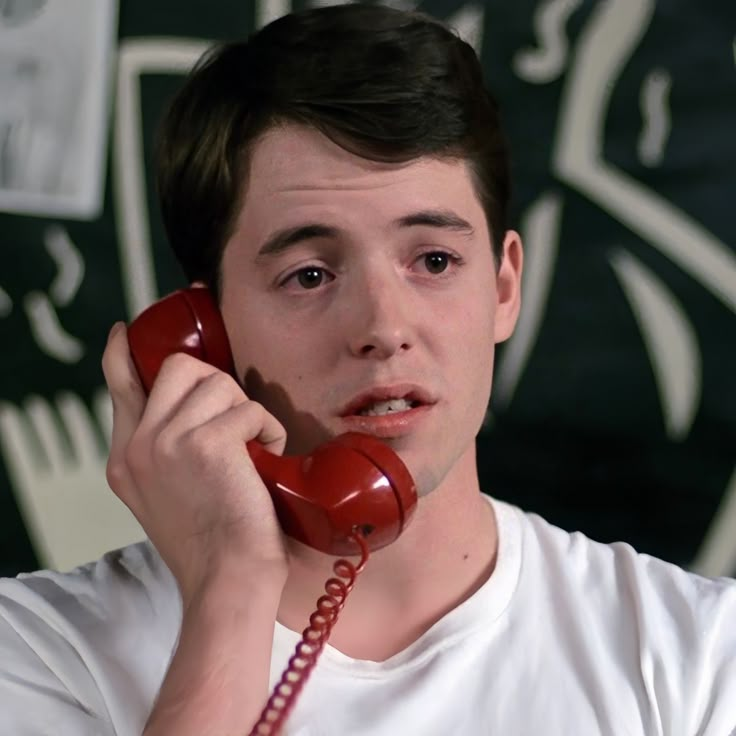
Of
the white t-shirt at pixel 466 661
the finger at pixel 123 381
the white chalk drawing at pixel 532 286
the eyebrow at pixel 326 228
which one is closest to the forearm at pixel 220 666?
the white t-shirt at pixel 466 661

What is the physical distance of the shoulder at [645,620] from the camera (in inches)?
40.9

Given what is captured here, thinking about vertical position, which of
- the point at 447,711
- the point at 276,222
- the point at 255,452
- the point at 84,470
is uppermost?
the point at 276,222

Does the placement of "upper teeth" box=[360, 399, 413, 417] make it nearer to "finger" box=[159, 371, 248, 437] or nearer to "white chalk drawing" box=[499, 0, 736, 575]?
"finger" box=[159, 371, 248, 437]

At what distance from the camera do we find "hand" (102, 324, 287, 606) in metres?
0.95

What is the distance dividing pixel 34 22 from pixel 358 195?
67cm

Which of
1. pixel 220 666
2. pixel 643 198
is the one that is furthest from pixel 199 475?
pixel 643 198

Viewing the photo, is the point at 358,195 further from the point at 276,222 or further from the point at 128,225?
the point at 128,225

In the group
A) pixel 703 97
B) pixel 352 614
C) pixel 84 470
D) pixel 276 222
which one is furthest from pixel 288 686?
pixel 703 97

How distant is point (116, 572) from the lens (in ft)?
3.69

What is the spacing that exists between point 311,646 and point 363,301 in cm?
32

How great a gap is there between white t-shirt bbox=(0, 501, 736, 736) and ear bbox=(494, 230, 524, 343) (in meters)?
0.27

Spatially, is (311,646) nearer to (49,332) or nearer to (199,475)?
(199,475)

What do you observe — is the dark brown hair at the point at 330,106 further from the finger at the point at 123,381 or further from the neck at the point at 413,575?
the neck at the point at 413,575

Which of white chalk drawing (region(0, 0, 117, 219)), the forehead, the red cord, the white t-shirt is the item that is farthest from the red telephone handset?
white chalk drawing (region(0, 0, 117, 219))
